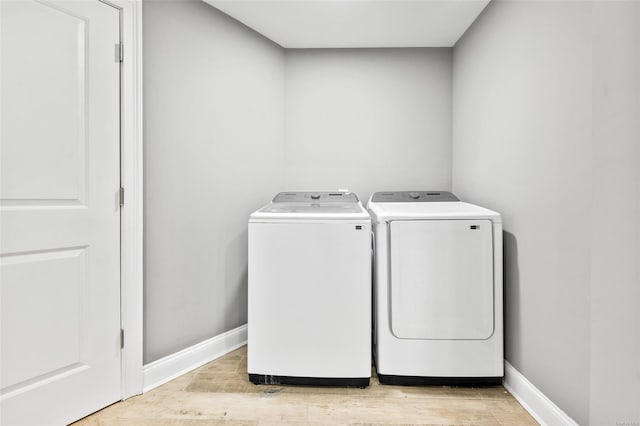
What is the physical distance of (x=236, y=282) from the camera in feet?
7.79

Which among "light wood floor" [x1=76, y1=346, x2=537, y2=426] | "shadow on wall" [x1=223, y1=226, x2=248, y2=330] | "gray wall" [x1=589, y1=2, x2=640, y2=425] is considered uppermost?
"gray wall" [x1=589, y1=2, x2=640, y2=425]

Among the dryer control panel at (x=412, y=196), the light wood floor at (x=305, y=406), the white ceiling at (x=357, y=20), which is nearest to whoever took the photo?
the light wood floor at (x=305, y=406)

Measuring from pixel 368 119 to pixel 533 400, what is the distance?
2.12 meters

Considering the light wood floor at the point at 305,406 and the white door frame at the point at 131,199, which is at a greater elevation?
the white door frame at the point at 131,199

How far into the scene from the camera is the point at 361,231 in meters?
1.81

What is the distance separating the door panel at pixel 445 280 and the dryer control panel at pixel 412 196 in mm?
765

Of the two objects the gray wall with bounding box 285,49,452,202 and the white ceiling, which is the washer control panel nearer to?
the gray wall with bounding box 285,49,452,202

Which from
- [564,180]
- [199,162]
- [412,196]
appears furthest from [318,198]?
[564,180]

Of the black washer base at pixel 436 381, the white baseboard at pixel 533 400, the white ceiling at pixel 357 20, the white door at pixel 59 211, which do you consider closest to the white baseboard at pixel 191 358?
the white door at pixel 59 211

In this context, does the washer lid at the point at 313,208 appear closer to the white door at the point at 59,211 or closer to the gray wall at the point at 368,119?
the gray wall at the point at 368,119

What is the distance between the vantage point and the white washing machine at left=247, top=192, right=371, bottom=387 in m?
1.81

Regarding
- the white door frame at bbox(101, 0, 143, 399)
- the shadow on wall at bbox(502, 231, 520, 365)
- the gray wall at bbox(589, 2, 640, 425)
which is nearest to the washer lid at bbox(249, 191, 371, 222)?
the white door frame at bbox(101, 0, 143, 399)

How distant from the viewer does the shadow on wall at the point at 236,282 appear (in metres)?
2.30

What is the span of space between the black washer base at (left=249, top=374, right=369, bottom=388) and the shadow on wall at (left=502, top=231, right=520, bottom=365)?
0.78 metres
